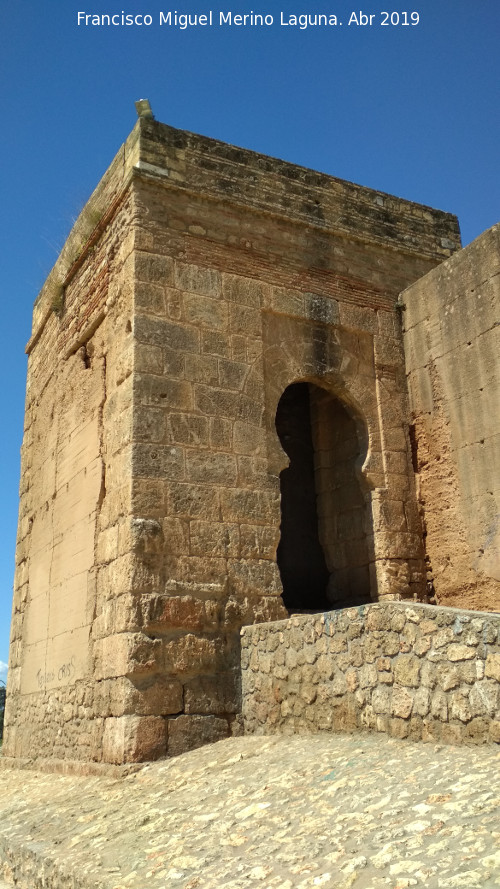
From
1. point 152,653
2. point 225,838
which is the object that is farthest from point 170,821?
point 152,653

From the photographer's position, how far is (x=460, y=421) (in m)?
7.05

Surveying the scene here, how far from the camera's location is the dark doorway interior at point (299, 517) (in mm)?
7957

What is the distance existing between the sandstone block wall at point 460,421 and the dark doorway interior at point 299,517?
49.6 inches

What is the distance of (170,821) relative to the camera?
13.5 ft

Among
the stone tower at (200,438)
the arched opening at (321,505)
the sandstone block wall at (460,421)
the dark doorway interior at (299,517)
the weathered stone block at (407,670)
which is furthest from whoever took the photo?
the dark doorway interior at (299,517)

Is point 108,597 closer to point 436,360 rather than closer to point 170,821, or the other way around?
point 170,821

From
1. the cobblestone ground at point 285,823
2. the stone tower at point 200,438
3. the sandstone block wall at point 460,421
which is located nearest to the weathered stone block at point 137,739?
the stone tower at point 200,438

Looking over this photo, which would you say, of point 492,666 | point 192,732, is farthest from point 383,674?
point 192,732

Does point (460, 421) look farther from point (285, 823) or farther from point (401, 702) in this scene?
point (285, 823)

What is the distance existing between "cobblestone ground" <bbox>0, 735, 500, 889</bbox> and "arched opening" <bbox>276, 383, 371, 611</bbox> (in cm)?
258

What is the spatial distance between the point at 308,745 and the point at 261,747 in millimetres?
565

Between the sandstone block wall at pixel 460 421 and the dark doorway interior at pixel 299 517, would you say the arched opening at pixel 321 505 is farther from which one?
the sandstone block wall at pixel 460 421

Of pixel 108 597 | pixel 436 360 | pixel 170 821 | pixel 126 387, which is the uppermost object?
pixel 436 360

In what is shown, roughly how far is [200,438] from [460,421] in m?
2.35
